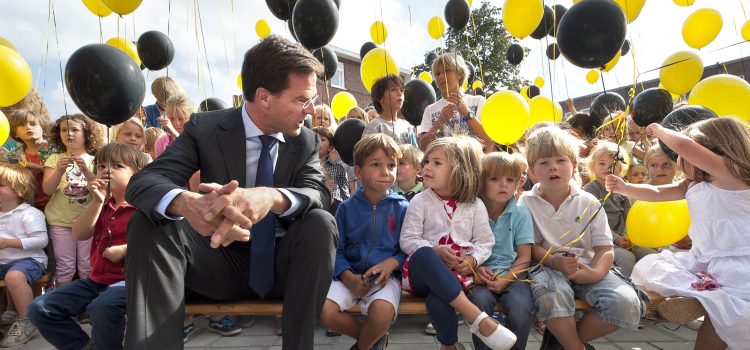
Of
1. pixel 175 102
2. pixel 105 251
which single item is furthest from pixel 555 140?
pixel 175 102

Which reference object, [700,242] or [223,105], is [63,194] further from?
[700,242]

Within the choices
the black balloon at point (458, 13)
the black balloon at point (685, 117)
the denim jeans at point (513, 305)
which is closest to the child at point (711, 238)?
the black balloon at point (685, 117)

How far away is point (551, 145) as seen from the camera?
230 cm

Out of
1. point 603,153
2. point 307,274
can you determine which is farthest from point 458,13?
point 307,274

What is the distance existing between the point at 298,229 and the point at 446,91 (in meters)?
2.29

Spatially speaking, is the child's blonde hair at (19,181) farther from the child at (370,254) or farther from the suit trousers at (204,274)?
the child at (370,254)

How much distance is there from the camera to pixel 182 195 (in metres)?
1.43

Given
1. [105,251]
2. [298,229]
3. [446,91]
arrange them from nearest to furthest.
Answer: [298,229]
[105,251]
[446,91]

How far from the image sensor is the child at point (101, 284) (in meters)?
1.86

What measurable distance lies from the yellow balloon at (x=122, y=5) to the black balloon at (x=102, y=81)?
962mm

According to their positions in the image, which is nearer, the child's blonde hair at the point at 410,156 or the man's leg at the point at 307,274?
the man's leg at the point at 307,274

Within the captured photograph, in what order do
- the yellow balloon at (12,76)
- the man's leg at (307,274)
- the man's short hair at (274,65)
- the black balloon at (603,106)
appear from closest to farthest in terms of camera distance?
the man's leg at (307,274), the man's short hair at (274,65), the yellow balloon at (12,76), the black balloon at (603,106)

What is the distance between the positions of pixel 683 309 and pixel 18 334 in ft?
12.9

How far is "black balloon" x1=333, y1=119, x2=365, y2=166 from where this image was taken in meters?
3.17
